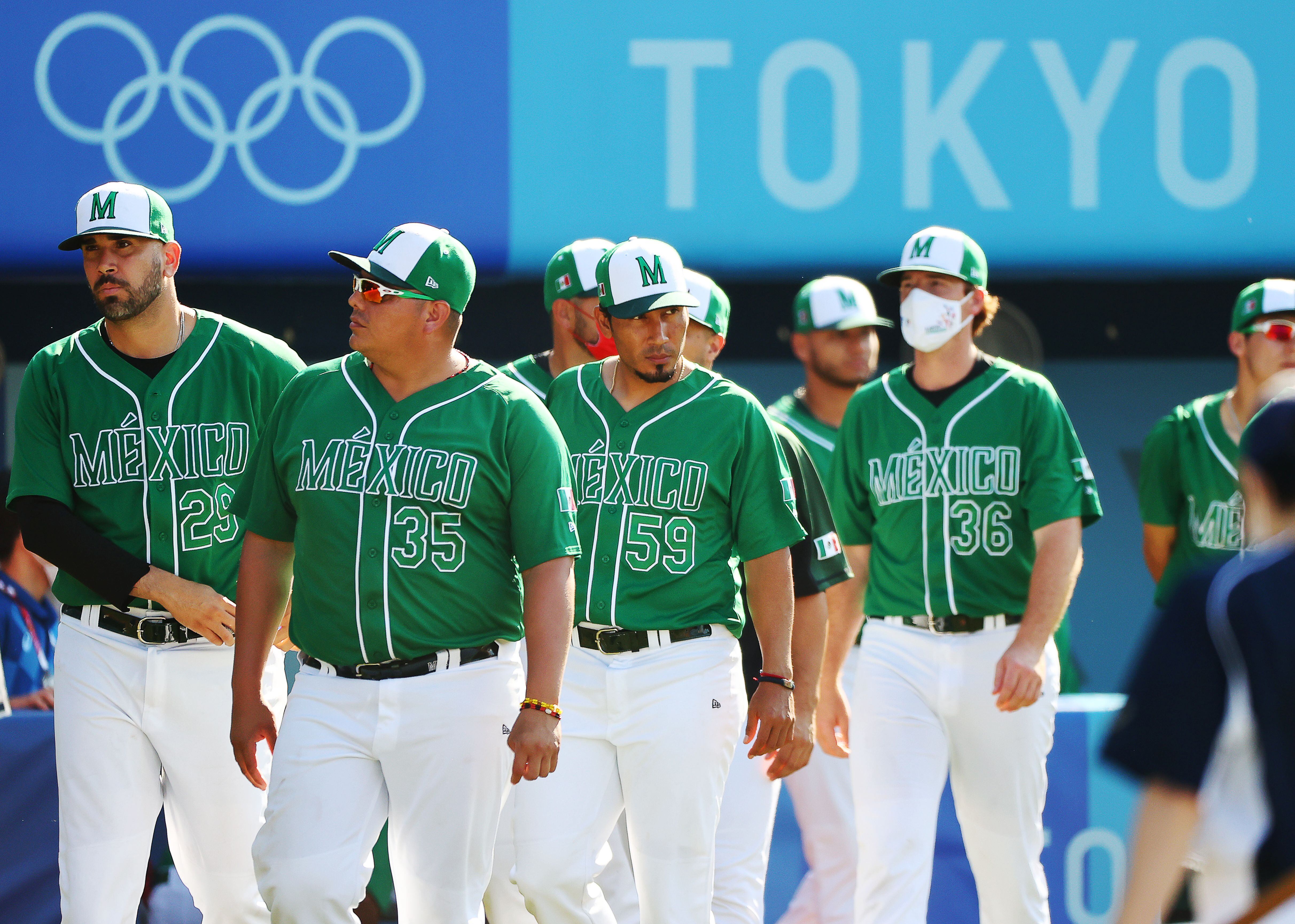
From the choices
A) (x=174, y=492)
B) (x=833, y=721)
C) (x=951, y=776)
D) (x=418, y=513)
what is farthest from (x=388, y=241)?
(x=951, y=776)

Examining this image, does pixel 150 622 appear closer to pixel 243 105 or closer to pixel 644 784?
pixel 644 784

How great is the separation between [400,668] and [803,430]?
2540 mm

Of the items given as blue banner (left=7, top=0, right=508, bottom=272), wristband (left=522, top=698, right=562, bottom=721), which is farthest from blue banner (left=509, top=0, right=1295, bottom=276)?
wristband (left=522, top=698, right=562, bottom=721)

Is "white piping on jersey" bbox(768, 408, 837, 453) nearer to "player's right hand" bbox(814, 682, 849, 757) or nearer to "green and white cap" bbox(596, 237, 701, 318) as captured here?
"player's right hand" bbox(814, 682, 849, 757)

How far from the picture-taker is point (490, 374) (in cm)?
378

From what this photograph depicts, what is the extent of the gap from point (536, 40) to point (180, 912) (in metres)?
3.93

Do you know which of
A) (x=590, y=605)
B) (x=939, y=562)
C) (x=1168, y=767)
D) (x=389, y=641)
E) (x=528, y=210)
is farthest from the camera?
(x=528, y=210)

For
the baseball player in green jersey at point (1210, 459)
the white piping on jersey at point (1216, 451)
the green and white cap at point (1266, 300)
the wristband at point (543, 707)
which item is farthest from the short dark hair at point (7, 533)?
the green and white cap at point (1266, 300)

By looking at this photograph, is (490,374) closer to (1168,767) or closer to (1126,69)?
(1168,767)

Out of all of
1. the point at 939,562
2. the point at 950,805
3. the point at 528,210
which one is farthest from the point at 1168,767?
the point at 528,210

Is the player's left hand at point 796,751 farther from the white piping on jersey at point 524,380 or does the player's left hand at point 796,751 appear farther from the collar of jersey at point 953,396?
the white piping on jersey at point 524,380

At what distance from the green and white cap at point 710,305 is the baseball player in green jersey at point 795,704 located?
10.9 inches

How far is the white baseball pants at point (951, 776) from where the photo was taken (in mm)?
4457

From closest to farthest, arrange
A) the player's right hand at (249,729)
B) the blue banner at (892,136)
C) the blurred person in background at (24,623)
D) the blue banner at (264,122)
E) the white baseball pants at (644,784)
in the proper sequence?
the player's right hand at (249,729) → the white baseball pants at (644,784) → the blurred person in background at (24,623) → the blue banner at (264,122) → the blue banner at (892,136)
